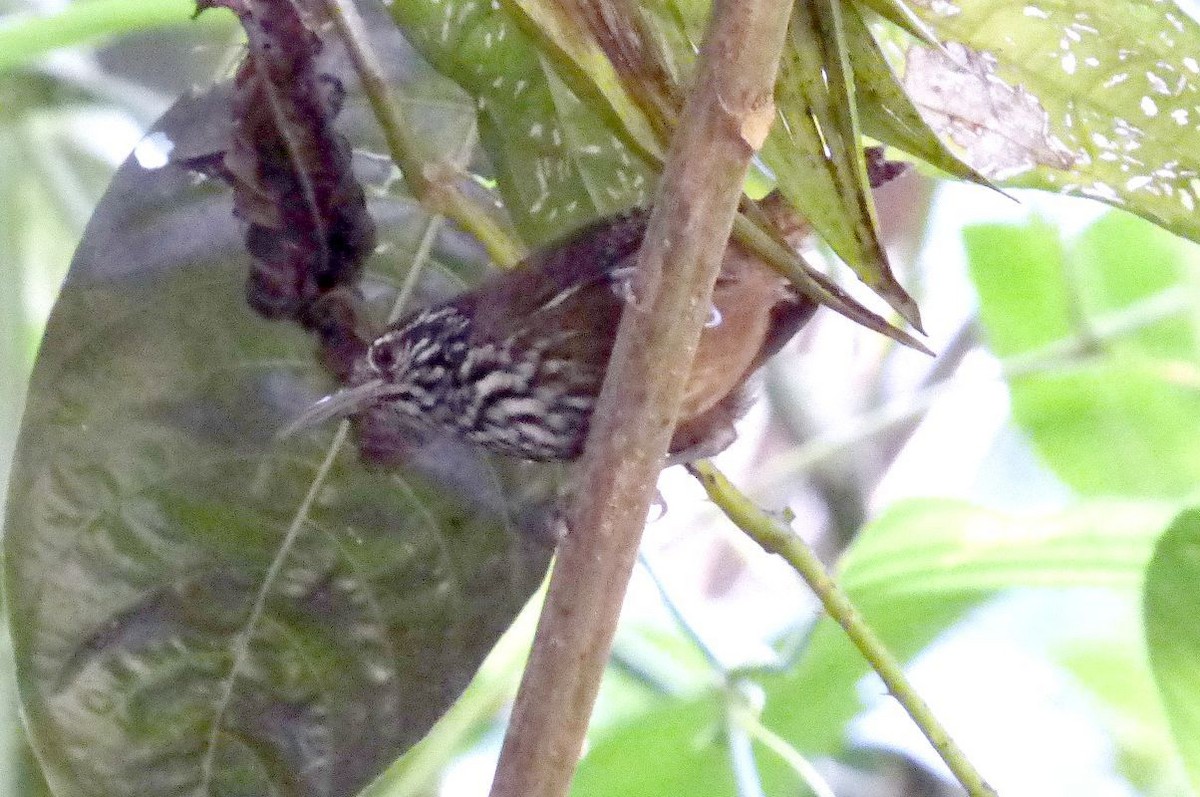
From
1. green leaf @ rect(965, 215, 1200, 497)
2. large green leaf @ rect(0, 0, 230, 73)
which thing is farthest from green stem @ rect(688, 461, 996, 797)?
green leaf @ rect(965, 215, 1200, 497)

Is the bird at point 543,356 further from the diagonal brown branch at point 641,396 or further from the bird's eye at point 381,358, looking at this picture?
the diagonal brown branch at point 641,396

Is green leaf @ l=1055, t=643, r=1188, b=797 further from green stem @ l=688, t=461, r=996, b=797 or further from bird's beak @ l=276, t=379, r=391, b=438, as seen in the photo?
bird's beak @ l=276, t=379, r=391, b=438

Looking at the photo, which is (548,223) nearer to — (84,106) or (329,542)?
(329,542)

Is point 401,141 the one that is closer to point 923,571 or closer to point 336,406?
point 336,406

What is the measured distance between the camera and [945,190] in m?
1.56

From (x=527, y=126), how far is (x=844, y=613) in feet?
1.12

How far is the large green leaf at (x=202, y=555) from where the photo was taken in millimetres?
762

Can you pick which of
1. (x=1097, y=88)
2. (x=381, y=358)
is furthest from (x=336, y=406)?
(x=1097, y=88)

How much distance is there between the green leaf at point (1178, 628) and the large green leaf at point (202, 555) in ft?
1.26

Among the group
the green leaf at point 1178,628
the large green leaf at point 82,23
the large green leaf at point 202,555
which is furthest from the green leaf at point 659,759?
the large green leaf at point 82,23

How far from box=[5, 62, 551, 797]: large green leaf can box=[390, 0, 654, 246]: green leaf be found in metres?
0.18

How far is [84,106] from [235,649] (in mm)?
663

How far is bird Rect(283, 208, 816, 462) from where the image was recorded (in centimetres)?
85

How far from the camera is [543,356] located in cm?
92
